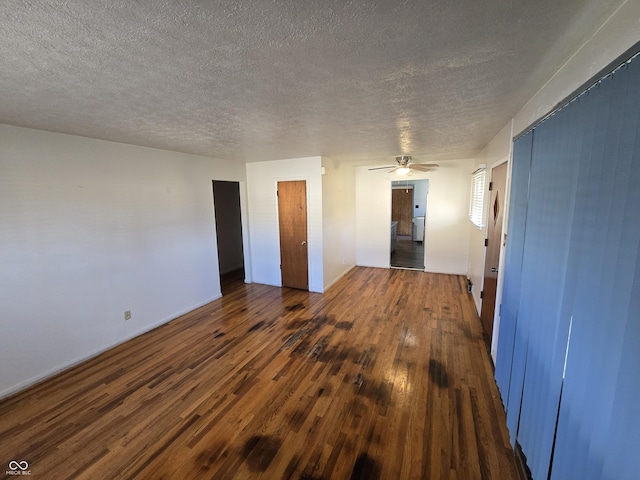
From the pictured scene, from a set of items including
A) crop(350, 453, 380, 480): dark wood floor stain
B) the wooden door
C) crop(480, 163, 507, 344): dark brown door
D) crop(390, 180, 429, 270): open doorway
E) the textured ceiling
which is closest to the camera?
the textured ceiling

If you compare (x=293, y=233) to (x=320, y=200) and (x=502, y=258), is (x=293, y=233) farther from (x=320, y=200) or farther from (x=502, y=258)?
(x=502, y=258)

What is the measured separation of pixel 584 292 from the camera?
3.46 ft

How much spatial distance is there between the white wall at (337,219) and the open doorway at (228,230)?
6.89 feet

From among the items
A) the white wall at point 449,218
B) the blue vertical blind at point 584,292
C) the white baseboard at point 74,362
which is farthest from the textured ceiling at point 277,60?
the white wall at point 449,218

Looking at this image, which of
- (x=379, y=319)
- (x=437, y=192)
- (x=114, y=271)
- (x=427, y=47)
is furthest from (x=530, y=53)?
(x=437, y=192)

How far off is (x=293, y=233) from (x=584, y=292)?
4.19m

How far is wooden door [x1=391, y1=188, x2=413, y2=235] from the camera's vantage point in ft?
33.0

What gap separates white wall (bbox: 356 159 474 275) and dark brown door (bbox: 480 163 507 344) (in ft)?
7.70

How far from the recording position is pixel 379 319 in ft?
12.2

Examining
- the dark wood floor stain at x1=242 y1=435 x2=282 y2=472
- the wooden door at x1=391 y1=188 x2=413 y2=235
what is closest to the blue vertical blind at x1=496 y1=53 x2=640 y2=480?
the dark wood floor stain at x1=242 y1=435 x2=282 y2=472

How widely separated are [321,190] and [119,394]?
11.9 ft

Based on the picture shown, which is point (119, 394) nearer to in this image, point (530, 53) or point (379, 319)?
point (379, 319)

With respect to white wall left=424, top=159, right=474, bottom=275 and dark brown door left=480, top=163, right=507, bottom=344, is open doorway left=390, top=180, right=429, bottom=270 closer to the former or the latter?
white wall left=424, top=159, right=474, bottom=275

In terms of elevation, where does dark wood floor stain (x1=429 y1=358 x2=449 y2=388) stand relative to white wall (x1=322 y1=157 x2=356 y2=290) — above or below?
below
